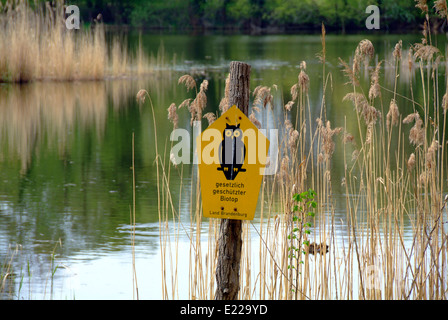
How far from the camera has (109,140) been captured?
10.3m

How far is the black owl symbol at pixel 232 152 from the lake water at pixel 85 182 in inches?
62.2

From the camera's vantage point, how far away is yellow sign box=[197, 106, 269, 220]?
2568 millimetres

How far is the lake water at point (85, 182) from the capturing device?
477 cm

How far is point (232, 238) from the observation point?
8.74ft

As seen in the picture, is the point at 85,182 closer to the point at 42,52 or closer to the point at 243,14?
the point at 42,52

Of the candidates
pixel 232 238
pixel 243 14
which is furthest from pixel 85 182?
pixel 243 14

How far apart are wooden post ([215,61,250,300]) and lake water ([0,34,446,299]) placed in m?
1.40

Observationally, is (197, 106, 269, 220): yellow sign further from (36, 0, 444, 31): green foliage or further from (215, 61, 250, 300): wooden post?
(36, 0, 444, 31): green foliage

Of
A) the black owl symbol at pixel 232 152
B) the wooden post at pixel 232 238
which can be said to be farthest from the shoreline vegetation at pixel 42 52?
the black owl symbol at pixel 232 152

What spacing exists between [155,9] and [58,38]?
29.0 meters

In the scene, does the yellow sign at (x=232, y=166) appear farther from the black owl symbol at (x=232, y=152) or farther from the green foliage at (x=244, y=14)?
the green foliage at (x=244, y=14)
